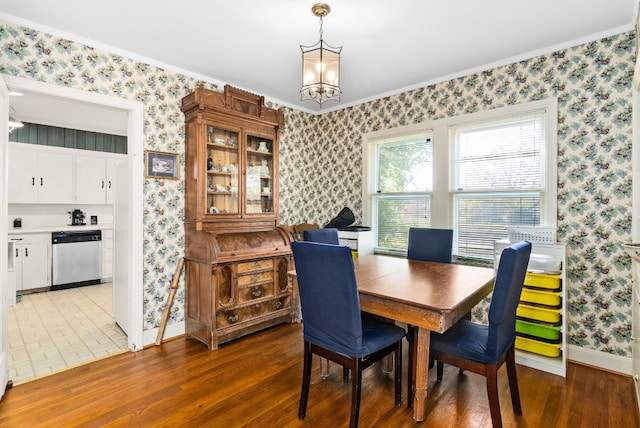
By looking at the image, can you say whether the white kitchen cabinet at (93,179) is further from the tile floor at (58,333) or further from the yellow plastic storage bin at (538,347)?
the yellow plastic storage bin at (538,347)

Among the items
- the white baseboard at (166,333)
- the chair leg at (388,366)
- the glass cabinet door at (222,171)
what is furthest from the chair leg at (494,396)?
the white baseboard at (166,333)

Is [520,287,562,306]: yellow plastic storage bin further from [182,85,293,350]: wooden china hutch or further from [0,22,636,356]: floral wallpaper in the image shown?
[182,85,293,350]: wooden china hutch

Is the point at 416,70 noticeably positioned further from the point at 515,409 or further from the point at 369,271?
the point at 515,409

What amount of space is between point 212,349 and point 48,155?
14.8ft

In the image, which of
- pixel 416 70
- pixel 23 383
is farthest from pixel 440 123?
pixel 23 383

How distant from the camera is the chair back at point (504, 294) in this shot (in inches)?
66.9

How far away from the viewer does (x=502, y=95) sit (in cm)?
311

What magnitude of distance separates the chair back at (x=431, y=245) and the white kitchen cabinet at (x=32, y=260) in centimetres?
534

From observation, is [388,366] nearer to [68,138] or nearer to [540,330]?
[540,330]

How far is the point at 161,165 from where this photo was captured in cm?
315

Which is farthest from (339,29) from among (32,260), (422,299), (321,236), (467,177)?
(32,260)

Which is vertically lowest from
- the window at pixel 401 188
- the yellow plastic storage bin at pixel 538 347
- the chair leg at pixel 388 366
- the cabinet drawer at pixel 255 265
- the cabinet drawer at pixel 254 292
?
the chair leg at pixel 388 366

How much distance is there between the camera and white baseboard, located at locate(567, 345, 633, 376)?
8.36 ft

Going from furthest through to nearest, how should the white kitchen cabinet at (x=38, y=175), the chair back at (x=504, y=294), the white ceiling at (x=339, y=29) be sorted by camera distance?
the white kitchen cabinet at (x=38, y=175)
the white ceiling at (x=339, y=29)
the chair back at (x=504, y=294)
